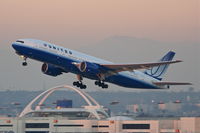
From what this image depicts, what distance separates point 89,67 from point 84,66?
842 mm

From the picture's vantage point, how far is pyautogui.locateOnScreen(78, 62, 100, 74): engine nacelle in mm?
81894

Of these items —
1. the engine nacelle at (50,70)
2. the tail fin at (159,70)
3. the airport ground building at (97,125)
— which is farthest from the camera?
the airport ground building at (97,125)

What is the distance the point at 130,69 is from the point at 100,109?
7884 centimetres

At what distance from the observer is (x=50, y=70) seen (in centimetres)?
8619

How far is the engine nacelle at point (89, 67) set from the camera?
269 ft

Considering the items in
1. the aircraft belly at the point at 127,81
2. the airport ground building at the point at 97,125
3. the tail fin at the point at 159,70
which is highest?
the tail fin at the point at 159,70

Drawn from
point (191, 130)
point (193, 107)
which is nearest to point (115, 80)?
point (191, 130)

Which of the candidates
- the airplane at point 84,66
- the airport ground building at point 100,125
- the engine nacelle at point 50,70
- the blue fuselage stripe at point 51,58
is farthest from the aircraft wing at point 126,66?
the airport ground building at point 100,125

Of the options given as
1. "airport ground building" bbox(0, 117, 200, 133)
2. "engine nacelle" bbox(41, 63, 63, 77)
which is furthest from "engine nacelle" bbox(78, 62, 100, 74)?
"airport ground building" bbox(0, 117, 200, 133)

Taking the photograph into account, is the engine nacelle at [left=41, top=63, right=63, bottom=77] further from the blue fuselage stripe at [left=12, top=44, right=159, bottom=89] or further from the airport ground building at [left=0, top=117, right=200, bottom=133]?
the airport ground building at [left=0, top=117, right=200, bottom=133]

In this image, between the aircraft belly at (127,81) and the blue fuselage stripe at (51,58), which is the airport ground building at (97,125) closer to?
the aircraft belly at (127,81)

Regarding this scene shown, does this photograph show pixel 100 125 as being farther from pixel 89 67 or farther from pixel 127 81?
pixel 89 67

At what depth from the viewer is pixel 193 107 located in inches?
7411

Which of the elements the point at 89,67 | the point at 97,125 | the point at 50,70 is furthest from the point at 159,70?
the point at 97,125
